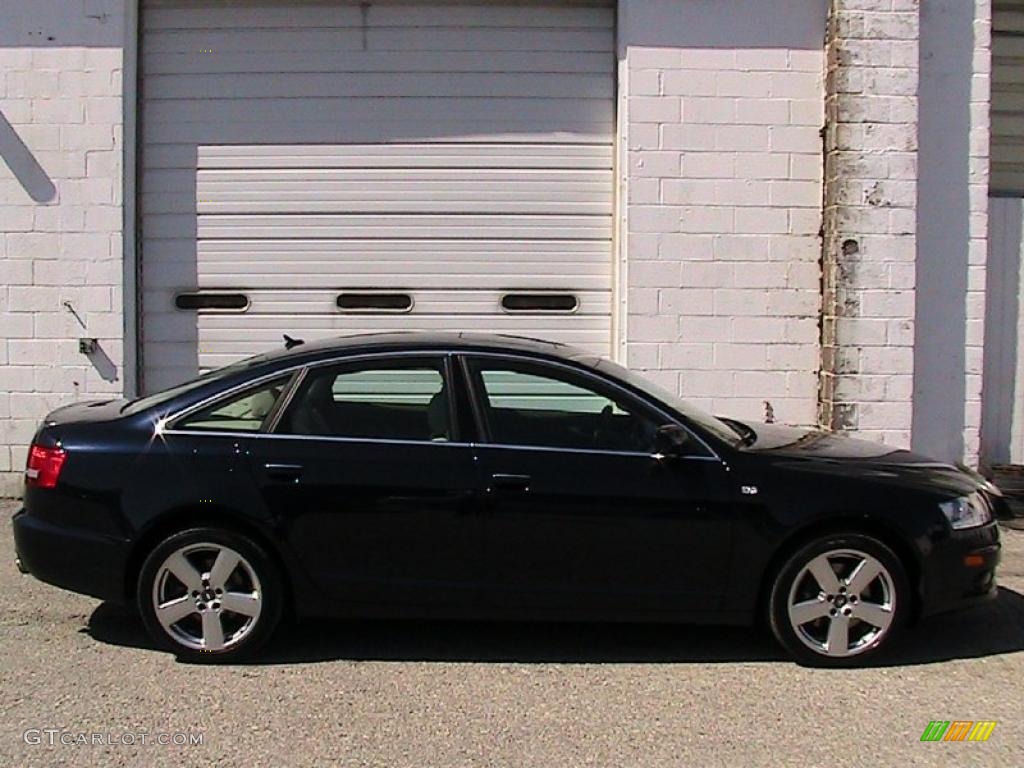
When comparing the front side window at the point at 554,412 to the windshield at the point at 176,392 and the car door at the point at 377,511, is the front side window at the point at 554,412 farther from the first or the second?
the windshield at the point at 176,392

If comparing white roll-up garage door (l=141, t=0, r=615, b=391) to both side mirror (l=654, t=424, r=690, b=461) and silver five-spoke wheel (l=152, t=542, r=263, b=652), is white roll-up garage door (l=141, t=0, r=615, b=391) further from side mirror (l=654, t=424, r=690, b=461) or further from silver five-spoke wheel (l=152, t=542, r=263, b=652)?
silver five-spoke wheel (l=152, t=542, r=263, b=652)

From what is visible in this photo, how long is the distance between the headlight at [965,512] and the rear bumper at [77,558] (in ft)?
12.6

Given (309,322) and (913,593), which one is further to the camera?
(309,322)

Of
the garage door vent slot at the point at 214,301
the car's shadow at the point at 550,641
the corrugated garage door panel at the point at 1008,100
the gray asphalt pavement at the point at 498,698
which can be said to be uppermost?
the corrugated garage door panel at the point at 1008,100

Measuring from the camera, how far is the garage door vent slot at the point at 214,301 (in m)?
8.46

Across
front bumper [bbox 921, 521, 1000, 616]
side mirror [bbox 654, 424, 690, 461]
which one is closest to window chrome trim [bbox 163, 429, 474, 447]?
side mirror [bbox 654, 424, 690, 461]

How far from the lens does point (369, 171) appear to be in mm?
8398

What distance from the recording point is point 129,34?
8227 millimetres

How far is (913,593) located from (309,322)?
529cm

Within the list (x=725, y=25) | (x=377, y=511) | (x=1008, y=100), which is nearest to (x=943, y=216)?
(x=1008, y=100)

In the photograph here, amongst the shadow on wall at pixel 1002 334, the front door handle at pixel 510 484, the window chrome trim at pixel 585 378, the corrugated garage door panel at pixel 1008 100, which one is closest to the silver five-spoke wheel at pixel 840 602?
the window chrome trim at pixel 585 378

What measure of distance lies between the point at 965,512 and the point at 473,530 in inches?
93.1

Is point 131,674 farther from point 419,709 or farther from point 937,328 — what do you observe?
point 937,328

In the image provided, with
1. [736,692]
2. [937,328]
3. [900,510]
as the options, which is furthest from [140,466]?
[937,328]
